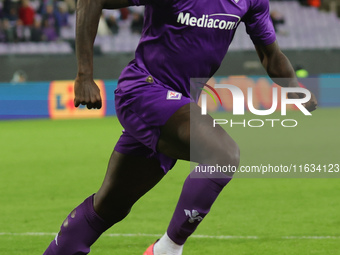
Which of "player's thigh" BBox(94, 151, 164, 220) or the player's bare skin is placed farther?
"player's thigh" BBox(94, 151, 164, 220)

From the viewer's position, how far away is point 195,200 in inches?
143

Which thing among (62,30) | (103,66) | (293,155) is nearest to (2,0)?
(62,30)

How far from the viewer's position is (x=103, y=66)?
20.4 meters

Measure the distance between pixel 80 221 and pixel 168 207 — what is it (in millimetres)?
3038

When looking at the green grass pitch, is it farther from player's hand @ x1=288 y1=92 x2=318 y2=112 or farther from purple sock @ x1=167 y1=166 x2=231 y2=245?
purple sock @ x1=167 y1=166 x2=231 y2=245

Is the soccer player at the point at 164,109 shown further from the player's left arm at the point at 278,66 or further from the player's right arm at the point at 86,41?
the player's left arm at the point at 278,66

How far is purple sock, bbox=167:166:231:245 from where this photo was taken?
3611 mm

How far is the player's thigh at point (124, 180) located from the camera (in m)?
4.01

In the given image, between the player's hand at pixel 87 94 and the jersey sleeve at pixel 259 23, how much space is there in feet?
3.50

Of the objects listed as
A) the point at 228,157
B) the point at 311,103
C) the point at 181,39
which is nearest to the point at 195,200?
the point at 228,157

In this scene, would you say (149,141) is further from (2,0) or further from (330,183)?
(2,0)

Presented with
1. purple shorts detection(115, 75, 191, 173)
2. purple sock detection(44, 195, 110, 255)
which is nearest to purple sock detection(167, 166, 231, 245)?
purple shorts detection(115, 75, 191, 173)

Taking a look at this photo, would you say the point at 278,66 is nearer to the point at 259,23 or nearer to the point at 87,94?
the point at 259,23

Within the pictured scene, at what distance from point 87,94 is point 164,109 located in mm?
406
